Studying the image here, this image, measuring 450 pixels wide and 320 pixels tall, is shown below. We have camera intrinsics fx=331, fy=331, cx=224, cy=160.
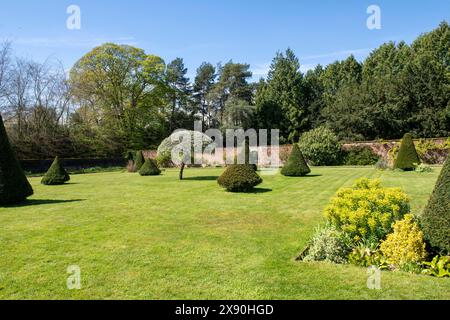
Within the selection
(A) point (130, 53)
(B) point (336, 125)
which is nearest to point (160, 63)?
(A) point (130, 53)

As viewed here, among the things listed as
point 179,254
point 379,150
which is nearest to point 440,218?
point 179,254

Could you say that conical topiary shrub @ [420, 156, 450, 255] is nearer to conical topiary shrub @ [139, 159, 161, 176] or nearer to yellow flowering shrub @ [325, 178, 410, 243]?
yellow flowering shrub @ [325, 178, 410, 243]

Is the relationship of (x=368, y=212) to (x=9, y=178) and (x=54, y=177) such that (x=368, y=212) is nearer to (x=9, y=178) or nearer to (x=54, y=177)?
(x=9, y=178)

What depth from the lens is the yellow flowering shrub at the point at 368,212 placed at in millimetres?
5824

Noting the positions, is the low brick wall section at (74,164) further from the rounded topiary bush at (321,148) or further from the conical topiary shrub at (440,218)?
the conical topiary shrub at (440,218)

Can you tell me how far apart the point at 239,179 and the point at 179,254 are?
746cm

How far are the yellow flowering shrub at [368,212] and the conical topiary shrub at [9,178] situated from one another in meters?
10.1

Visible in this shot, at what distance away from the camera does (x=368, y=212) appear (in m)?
5.86

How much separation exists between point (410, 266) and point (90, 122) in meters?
39.3

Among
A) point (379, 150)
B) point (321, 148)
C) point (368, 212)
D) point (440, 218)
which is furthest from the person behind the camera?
point (379, 150)

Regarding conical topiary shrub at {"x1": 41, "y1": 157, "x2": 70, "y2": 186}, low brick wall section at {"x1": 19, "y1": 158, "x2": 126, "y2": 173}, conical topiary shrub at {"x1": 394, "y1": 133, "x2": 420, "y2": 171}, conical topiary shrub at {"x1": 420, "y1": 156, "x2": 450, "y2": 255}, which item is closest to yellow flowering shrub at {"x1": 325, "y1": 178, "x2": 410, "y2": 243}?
conical topiary shrub at {"x1": 420, "y1": 156, "x2": 450, "y2": 255}

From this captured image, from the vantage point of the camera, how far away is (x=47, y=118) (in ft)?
115

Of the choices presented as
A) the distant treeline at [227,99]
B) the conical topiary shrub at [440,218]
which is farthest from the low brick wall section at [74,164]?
the conical topiary shrub at [440,218]
